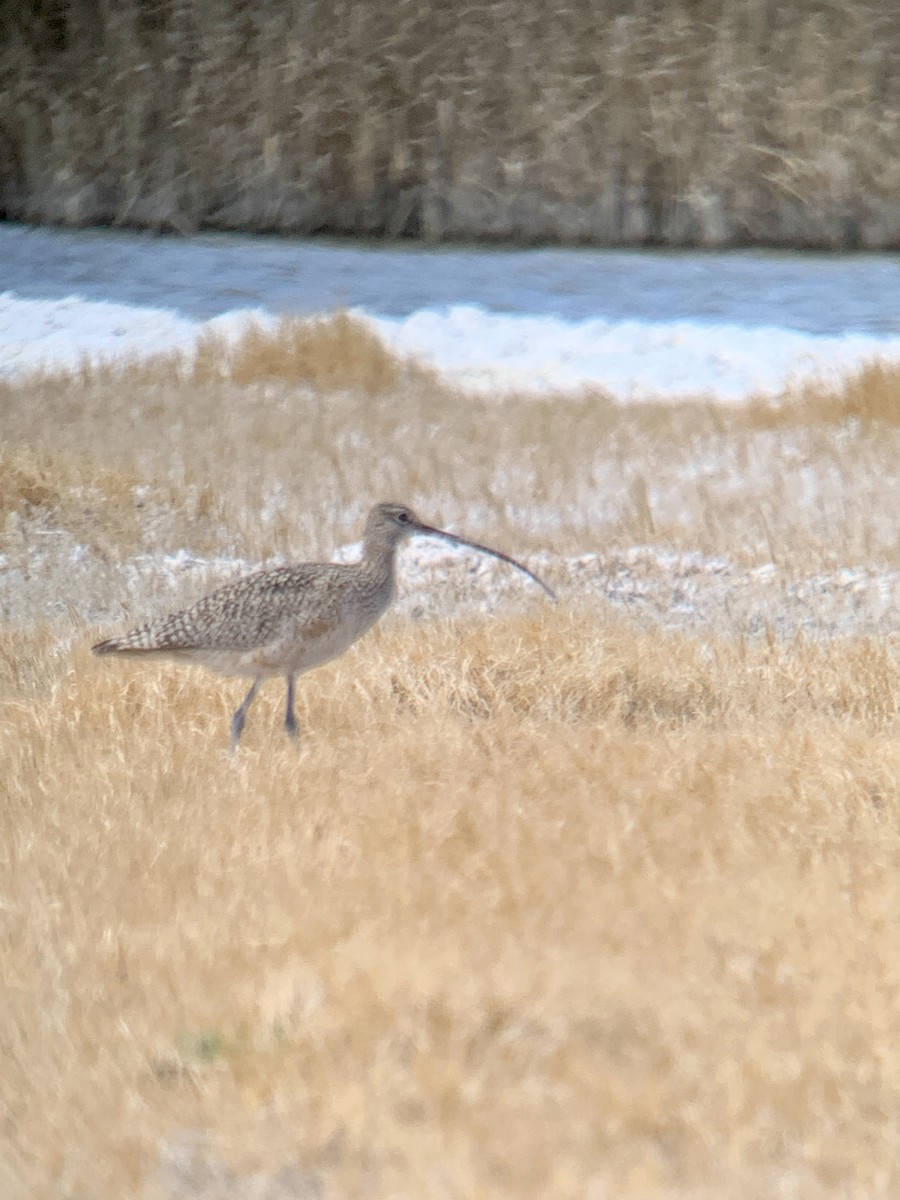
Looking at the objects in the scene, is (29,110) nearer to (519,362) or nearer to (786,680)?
(519,362)

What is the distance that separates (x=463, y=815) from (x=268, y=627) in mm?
1041

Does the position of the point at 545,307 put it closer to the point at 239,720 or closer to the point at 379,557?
the point at 379,557

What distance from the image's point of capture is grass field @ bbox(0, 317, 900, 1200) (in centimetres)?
238

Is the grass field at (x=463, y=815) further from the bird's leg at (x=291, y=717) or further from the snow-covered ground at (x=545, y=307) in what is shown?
the snow-covered ground at (x=545, y=307)

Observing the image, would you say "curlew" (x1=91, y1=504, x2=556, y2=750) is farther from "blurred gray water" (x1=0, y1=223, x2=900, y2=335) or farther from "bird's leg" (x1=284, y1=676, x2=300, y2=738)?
"blurred gray water" (x1=0, y1=223, x2=900, y2=335)

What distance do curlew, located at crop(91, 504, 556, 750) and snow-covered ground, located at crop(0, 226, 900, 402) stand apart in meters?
3.36

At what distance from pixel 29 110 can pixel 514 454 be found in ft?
9.81

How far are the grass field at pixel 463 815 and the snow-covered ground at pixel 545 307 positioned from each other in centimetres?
21

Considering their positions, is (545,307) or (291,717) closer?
(291,717)

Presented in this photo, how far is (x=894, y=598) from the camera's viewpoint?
269 inches

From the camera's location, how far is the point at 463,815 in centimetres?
384

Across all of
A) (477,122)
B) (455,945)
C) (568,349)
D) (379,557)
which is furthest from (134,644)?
(477,122)

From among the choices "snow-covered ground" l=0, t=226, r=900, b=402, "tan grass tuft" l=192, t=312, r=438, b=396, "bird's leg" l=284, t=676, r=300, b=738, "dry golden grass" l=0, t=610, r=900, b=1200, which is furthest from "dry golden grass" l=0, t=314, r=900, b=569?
"bird's leg" l=284, t=676, r=300, b=738

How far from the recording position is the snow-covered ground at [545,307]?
802cm
